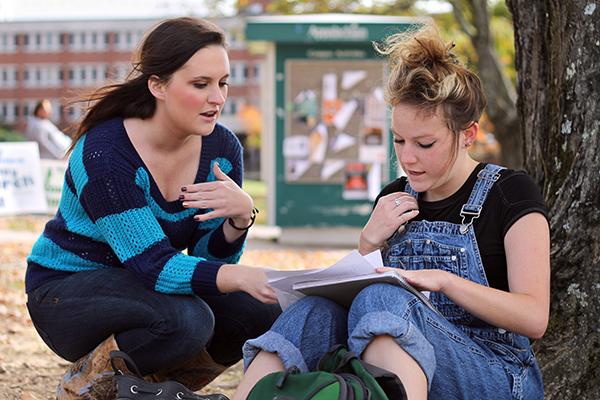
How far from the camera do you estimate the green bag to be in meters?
2.67

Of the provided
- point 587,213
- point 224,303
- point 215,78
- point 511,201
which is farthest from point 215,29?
point 587,213

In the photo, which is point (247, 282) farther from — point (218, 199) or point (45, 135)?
point (45, 135)

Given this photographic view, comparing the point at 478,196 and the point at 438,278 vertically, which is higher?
the point at 478,196

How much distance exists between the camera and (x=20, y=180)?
1328 centimetres

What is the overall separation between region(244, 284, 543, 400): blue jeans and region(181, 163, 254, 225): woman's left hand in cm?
69

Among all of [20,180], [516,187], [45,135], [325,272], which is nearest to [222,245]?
[325,272]

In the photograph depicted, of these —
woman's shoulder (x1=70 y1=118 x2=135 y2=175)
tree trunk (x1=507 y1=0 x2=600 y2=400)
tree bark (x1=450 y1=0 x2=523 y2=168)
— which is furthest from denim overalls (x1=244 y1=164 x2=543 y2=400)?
tree bark (x1=450 y1=0 x2=523 y2=168)

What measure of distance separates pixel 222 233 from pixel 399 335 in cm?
132

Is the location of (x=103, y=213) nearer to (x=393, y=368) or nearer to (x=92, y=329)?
(x=92, y=329)

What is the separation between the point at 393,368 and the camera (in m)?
2.80

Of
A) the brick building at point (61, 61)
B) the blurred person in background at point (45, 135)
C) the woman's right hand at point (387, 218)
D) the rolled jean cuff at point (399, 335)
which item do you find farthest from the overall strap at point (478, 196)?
the brick building at point (61, 61)

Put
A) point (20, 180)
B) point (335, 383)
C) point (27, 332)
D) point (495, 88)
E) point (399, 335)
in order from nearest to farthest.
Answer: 1. point (335, 383)
2. point (399, 335)
3. point (27, 332)
4. point (20, 180)
5. point (495, 88)

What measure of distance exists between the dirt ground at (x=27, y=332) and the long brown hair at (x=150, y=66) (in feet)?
4.56

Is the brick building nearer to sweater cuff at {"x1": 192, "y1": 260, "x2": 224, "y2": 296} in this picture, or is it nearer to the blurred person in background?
the blurred person in background
